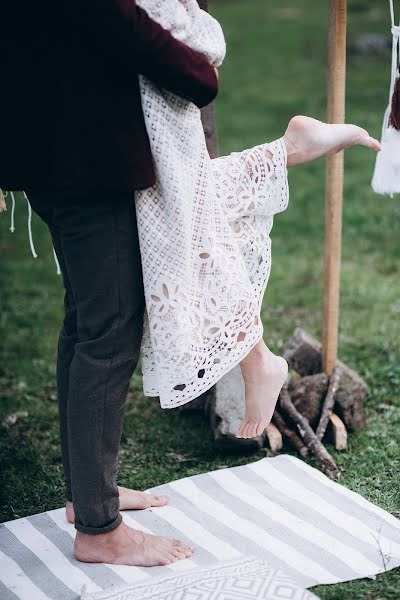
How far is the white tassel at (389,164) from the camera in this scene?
2916mm

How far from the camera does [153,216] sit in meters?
2.33

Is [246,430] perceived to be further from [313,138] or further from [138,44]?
[138,44]

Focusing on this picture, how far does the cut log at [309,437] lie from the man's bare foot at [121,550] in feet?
2.37

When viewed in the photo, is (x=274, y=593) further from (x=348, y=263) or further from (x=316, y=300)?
(x=348, y=263)

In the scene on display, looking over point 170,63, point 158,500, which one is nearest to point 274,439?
point 158,500

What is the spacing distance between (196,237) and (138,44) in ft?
1.76

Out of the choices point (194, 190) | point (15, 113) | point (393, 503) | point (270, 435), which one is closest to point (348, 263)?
point (270, 435)

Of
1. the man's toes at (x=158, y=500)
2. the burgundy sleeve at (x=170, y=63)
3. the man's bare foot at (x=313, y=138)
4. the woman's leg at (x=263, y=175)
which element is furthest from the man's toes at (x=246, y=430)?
the burgundy sleeve at (x=170, y=63)

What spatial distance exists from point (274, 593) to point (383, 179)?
53.1 inches

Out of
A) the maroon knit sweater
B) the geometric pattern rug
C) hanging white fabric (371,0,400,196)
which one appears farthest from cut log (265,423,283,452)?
the maroon knit sweater

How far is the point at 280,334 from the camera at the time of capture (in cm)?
428

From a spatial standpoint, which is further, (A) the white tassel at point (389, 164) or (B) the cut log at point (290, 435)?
(B) the cut log at point (290, 435)

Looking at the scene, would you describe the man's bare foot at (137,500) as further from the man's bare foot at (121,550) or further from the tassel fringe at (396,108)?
the tassel fringe at (396,108)

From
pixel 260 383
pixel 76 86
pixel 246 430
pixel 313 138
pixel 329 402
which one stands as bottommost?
pixel 329 402
